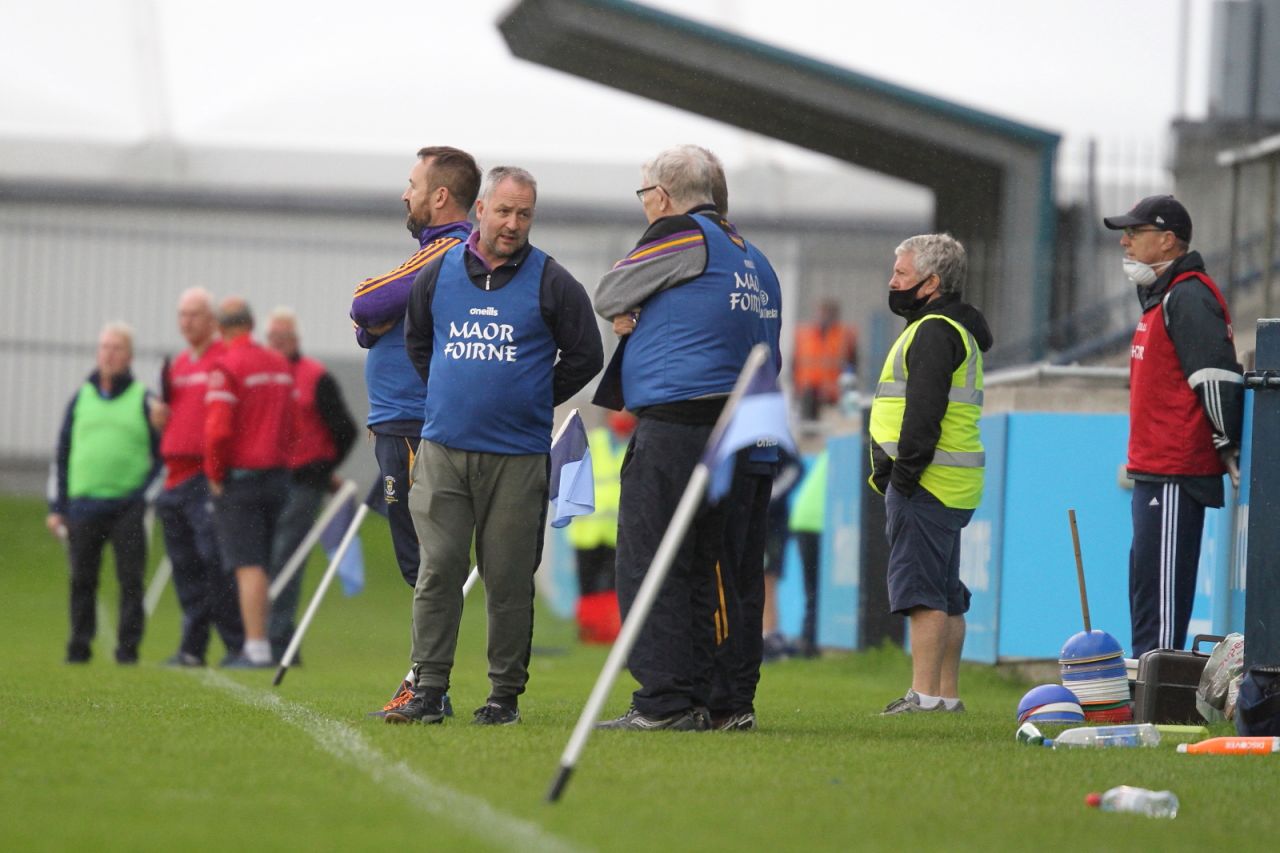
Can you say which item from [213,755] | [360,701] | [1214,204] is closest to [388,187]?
[1214,204]

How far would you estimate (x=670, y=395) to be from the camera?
6.80 m

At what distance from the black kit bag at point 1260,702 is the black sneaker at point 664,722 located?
1.77 meters

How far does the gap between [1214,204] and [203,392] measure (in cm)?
759

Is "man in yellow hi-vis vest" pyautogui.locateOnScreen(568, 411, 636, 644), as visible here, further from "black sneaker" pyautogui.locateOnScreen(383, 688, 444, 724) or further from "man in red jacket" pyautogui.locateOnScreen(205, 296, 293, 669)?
"black sneaker" pyautogui.locateOnScreen(383, 688, 444, 724)

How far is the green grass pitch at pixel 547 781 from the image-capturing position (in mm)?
4445

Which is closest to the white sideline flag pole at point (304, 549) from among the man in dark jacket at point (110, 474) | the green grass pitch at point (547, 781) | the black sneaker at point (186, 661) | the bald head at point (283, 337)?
the black sneaker at point (186, 661)

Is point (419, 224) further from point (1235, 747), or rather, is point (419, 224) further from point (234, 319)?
point (234, 319)

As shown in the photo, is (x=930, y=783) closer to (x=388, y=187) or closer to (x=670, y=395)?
(x=670, y=395)

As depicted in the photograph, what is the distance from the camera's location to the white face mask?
7832mm

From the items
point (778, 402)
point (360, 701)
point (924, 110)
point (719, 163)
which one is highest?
point (924, 110)

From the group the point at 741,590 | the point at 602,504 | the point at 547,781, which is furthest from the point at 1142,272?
the point at 602,504

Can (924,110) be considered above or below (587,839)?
above

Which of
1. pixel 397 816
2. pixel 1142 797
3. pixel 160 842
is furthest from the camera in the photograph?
pixel 1142 797

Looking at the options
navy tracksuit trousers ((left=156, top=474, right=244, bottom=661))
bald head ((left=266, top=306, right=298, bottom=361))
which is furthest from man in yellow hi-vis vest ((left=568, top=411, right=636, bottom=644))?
navy tracksuit trousers ((left=156, top=474, right=244, bottom=661))
